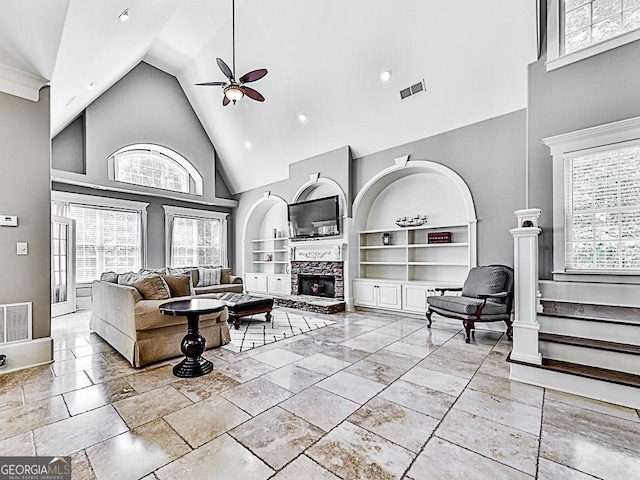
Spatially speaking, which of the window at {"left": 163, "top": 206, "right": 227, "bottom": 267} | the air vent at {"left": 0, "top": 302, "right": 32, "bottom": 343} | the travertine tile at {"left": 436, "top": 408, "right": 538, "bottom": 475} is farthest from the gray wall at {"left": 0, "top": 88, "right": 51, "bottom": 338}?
the window at {"left": 163, "top": 206, "right": 227, "bottom": 267}

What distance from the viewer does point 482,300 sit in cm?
441

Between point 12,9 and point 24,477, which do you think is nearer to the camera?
point 24,477

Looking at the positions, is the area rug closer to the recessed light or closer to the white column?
the white column

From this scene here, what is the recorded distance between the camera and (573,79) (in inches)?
158

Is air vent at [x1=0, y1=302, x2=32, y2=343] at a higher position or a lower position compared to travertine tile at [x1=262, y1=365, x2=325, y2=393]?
higher

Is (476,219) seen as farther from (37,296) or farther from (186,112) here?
(186,112)

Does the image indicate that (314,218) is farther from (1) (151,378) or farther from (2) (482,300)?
(1) (151,378)

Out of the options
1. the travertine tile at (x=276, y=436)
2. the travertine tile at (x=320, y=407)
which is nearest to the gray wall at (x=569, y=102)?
the travertine tile at (x=320, y=407)

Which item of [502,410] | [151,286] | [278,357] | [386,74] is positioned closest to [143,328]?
[151,286]

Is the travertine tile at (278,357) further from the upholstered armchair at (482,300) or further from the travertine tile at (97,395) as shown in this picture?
the upholstered armchair at (482,300)

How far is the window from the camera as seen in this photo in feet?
27.6

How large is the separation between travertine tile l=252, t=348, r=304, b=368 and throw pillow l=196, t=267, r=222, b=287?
3846 mm

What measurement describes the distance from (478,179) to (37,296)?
20.6ft

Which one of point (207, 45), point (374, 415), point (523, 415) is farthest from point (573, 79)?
point (207, 45)
